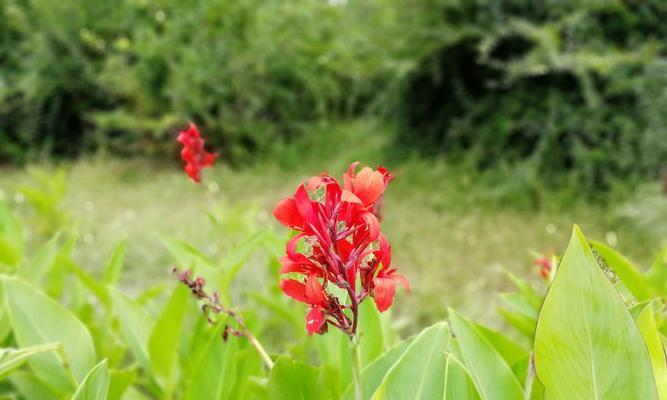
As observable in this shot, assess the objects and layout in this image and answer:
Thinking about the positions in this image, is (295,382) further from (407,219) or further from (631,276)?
(407,219)

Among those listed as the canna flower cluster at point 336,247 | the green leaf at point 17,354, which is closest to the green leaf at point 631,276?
the canna flower cluster at point 336,247

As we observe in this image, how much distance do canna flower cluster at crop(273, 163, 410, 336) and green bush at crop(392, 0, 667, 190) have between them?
3.39 meters

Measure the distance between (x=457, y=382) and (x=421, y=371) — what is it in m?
0.04

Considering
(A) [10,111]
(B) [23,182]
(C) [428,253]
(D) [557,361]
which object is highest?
(A) [10,111]

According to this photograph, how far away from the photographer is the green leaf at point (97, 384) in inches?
27.0

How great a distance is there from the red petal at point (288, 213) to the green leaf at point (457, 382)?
0.21 meters

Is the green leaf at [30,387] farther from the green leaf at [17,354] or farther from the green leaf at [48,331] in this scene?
the green leaf at [17,354]

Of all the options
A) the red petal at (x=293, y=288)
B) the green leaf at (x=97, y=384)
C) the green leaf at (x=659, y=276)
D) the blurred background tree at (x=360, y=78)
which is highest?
the blurred background tree at (x=360, y=78)

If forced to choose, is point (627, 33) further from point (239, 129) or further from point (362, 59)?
point (239, 129)

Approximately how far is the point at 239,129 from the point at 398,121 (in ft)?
5.12

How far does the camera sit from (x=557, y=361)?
1.99ft

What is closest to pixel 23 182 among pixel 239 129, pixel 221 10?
pixel 239 129

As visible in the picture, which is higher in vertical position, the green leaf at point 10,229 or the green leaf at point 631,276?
the green leaf at point 10,229

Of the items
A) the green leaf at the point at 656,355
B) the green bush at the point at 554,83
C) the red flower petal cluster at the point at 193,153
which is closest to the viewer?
the green leaf at the point at 656,355
